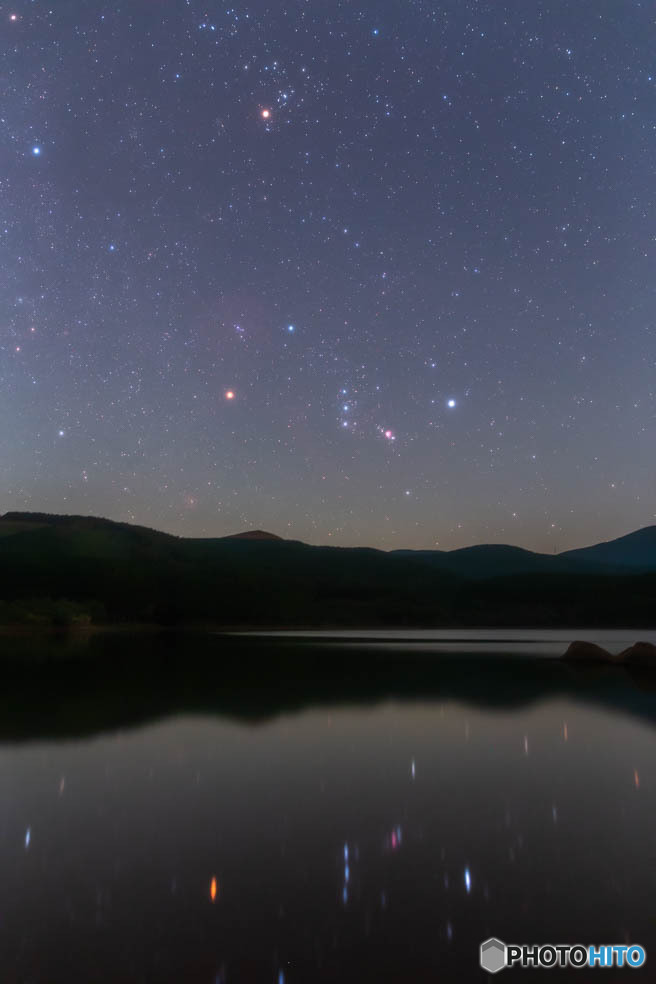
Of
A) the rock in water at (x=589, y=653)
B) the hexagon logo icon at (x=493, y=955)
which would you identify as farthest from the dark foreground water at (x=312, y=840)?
the rock in water at (x=589, y=653)

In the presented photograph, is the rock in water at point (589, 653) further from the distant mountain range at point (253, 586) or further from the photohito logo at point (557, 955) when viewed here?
the distant mountain range at point (253, 586)

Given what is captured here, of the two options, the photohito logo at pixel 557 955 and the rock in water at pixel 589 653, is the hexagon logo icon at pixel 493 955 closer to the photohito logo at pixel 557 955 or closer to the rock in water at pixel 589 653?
the photohito logo at pixel 557 955

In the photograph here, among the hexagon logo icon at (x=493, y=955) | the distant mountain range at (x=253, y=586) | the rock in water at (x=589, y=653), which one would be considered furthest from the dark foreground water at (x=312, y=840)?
the distant mountain range at (x=253, y=586)

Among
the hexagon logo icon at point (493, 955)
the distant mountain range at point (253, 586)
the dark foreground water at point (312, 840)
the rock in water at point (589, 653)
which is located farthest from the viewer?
the distant mountain range at point (253, 586)

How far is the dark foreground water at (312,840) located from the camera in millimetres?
5684

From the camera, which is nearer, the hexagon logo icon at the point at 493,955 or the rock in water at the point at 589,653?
the hexagon logo icon at the point at 493,955

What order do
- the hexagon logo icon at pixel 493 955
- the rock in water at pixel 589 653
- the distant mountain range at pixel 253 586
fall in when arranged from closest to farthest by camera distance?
the hexagon logo icon at pixel 493 955 → the rock in water at pixel 589 653 → the distant mountain range at pixel 253 586

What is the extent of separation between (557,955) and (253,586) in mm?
143255

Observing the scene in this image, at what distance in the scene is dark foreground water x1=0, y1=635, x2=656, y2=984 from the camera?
18.6 feet

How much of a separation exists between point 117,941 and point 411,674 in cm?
2756

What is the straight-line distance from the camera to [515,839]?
871cm

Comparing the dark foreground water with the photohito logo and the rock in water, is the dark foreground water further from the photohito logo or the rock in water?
the rock in water

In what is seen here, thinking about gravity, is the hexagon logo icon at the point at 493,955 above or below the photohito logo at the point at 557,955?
above

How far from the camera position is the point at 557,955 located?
5.68 metres
